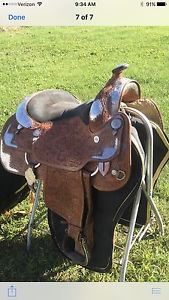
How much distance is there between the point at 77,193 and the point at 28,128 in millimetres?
194

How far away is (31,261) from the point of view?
50.4 inches

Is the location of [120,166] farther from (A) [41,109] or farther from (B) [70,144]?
(A) [41,109]

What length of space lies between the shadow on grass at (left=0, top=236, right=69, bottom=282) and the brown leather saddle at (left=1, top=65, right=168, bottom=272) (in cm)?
10

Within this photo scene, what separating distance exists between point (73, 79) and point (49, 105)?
0.25 m

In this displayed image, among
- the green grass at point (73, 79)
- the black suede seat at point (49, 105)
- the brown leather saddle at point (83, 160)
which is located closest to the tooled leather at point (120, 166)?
the brown leather saddle at point (83, 160)

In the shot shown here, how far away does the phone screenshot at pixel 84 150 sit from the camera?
106 centimetres

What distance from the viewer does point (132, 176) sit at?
1.05m

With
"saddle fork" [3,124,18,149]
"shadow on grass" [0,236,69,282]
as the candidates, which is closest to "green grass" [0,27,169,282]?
"shadow on grass" [0,236,69,282]

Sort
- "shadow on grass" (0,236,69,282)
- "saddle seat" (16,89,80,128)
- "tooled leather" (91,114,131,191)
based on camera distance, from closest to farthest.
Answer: "tooled leather" (91,114,131,191), "saddle seat" (16,89,80,128), "shadow on grass" (0,236,69,282)

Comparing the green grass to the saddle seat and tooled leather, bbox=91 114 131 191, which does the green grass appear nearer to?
the saddle seat

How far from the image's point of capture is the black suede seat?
1.14 m
